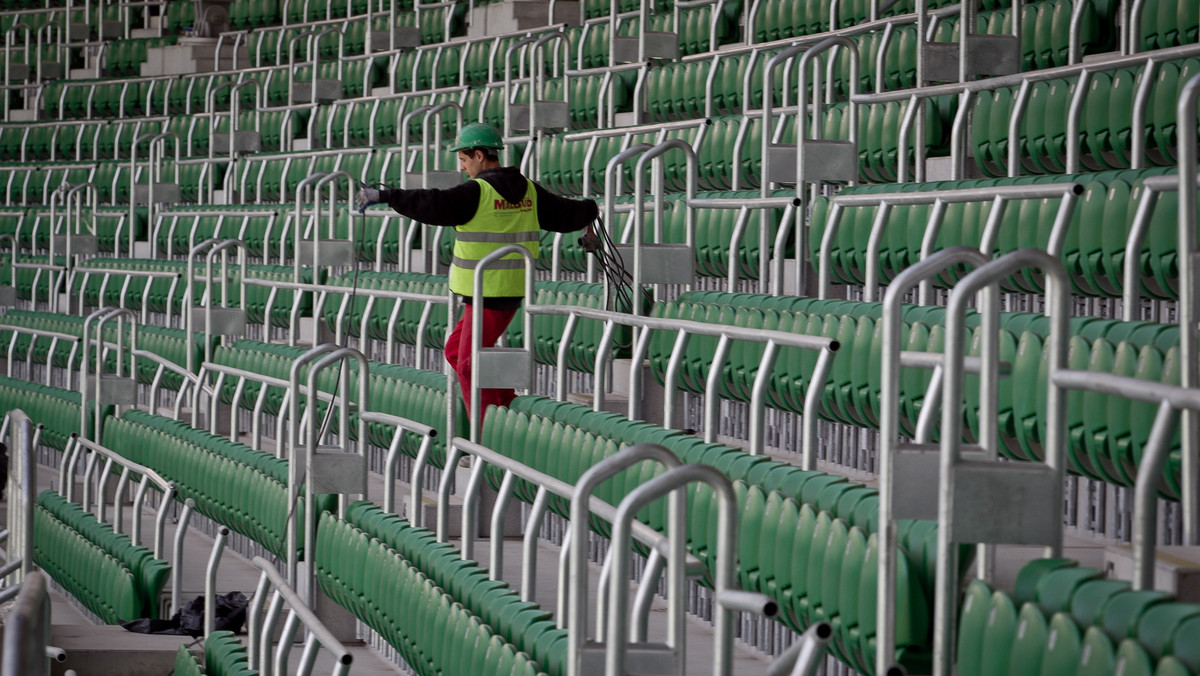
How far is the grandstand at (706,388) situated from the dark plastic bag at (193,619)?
0.15 m

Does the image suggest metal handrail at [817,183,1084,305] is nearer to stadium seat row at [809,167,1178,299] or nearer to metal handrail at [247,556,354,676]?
stadium seat row at [809,167,1178,299]

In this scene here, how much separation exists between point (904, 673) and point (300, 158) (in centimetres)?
617

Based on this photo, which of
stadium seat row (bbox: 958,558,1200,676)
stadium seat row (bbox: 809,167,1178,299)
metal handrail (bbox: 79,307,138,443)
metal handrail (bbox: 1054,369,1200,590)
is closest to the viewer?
stadium seat row (bbox: 958,558,1200,676)

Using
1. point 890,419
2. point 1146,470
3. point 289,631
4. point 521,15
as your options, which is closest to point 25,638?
point 890,419

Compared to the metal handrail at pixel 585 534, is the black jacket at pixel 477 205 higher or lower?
higher

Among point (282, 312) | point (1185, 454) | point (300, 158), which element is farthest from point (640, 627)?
point (300, 158)

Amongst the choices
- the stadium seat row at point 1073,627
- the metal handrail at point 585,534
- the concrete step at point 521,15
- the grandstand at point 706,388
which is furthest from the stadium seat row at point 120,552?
the concrete step at point 521,15

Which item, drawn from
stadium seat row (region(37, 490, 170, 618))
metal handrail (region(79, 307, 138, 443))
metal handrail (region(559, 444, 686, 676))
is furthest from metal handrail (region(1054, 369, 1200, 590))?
metal handrail (region(79, 307, 138, 443))

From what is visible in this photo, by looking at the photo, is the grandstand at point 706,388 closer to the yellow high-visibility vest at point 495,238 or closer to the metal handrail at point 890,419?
the metal handrail at point 890,419

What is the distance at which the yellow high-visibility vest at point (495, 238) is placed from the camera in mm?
3895

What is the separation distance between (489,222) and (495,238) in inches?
1.8

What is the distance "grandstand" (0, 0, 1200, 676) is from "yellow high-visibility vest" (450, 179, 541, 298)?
0.44 ft

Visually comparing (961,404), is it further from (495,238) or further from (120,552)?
(120,552)

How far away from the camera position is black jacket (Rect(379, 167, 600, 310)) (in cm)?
373
